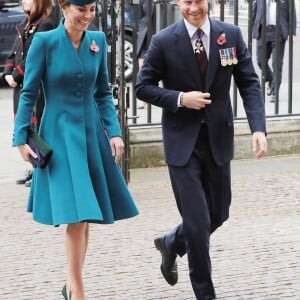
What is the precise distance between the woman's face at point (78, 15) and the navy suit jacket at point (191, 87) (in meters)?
0.42

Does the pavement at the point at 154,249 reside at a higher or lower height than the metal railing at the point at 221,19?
lower

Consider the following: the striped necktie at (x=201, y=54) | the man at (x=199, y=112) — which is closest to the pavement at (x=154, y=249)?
the man at (x=199, y=112)

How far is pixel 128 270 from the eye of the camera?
6719mm

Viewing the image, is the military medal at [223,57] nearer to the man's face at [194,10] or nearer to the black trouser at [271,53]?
the man's face at [194,10]

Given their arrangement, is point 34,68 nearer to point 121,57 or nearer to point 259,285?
point 259,285

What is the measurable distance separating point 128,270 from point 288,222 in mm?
1782

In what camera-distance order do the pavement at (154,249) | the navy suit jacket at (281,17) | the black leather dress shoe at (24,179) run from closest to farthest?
1. the pavement at (154,249)
2. the black leather dress shoe at (24,179)
3. the navy suit jacket at (281,17)

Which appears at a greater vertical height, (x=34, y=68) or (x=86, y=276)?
(x=34, y=68)

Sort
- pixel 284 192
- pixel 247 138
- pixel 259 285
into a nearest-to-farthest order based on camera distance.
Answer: pixel 259 285, pixel 284 192, pixel 247 138

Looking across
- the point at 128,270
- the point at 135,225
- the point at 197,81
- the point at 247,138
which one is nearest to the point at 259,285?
the point at 128,270

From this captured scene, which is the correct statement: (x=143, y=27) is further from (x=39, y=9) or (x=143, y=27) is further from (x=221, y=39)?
(x=221, y=39)

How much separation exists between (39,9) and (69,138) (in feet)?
10.8

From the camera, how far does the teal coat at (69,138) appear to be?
5.53 m

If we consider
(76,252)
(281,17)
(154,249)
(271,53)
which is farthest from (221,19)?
(76,252)
